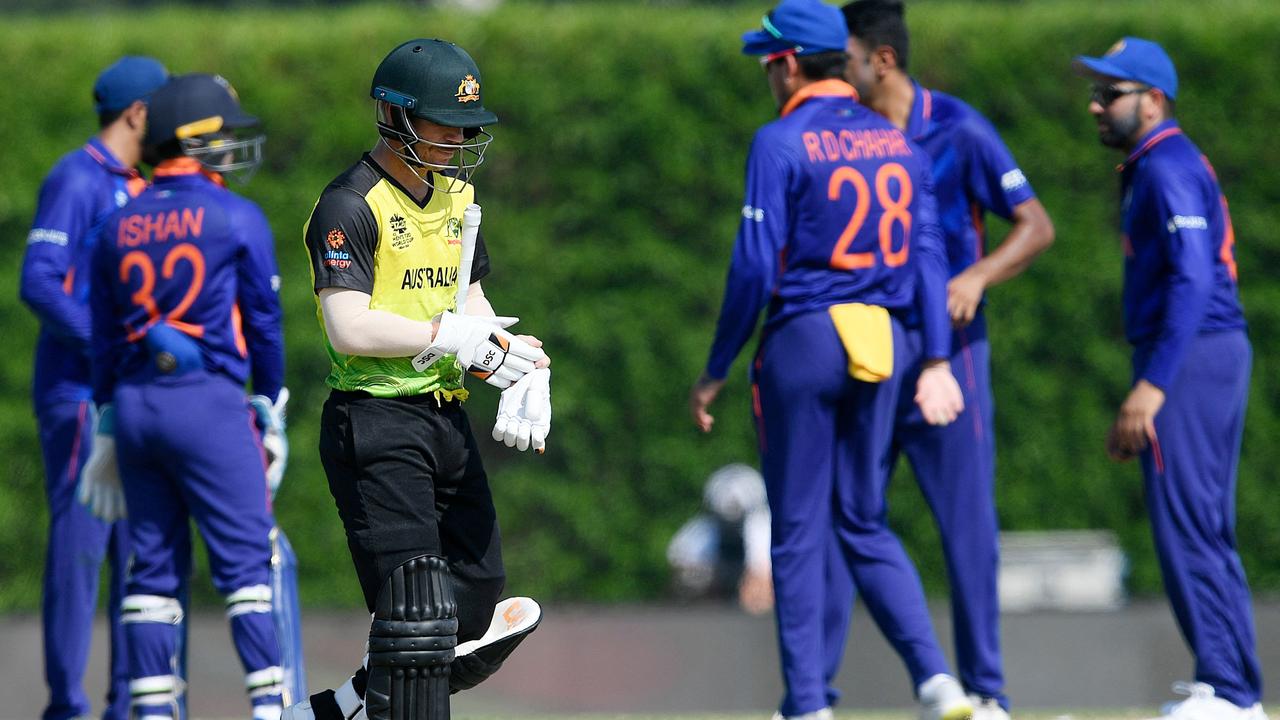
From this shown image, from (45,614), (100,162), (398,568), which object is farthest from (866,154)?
(45,614)

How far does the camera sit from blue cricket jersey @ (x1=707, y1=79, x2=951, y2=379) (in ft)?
16.5

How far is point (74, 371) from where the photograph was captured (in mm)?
5938

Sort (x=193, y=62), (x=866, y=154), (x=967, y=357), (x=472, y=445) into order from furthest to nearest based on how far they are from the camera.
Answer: (x=193, y=62)
(x=967, y=357)
(x=866, y=154)
(x=472, y=445)

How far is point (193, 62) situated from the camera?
863 centimetres

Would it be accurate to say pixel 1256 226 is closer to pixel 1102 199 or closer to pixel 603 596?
pixel 1102 199

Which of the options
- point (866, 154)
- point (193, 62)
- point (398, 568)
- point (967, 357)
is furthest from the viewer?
point (193, 62)

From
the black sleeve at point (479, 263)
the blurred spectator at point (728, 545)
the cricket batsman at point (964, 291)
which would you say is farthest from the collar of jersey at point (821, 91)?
the blurred spectator at point (728, 545)

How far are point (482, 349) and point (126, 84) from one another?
2.54 m

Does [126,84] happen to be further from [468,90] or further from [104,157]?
[468,90]

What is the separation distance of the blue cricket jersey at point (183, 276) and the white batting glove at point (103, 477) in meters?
0.14

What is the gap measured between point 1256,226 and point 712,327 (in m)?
2.66

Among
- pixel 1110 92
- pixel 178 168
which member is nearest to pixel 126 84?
pixel 178 168

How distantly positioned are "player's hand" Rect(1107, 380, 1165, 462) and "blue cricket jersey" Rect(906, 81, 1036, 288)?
0.66 m

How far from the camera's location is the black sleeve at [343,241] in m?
4.03
